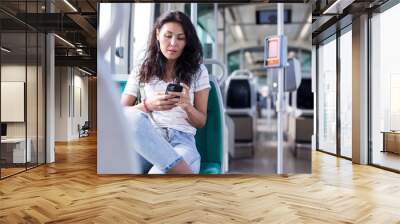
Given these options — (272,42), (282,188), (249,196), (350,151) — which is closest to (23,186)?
(249,196)

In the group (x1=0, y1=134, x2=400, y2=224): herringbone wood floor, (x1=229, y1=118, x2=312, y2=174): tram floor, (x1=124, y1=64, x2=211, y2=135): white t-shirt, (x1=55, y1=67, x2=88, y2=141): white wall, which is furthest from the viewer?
(x1=55, y1=67, x2=88, y2=141): white wall

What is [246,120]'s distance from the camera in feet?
17.5

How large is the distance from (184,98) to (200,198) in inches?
55.0

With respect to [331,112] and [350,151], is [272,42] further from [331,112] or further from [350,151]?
[331,112]

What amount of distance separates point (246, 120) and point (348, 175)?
2.00 metres

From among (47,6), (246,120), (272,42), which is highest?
(47,6)

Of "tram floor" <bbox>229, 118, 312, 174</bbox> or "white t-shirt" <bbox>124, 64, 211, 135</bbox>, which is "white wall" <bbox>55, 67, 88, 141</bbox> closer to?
"white t-shirt" <bbox>124, 64, 211, 135</bbox>

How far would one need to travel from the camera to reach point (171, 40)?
524 centimetres

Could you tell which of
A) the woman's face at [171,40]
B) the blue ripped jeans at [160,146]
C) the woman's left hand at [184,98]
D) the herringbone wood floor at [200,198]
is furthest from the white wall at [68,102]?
the woman's left hand at [184,98]

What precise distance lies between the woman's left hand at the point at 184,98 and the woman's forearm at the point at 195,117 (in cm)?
4

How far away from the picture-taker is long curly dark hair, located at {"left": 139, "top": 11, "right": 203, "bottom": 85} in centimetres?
526

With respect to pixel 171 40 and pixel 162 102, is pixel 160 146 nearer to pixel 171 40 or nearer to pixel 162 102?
pixel 162 102

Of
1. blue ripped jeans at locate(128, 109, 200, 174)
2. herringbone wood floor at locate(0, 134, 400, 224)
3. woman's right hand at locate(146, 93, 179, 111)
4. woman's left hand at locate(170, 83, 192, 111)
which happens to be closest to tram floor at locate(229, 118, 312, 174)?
herringbone wood floor at locate(0, 134, 400, 224)

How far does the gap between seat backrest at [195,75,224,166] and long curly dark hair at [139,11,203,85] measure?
0.34 m
